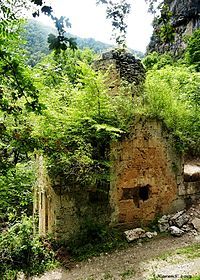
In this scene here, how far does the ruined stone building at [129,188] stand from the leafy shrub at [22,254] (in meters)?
0.68

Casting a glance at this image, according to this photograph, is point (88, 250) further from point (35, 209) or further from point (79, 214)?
point (35, 209)

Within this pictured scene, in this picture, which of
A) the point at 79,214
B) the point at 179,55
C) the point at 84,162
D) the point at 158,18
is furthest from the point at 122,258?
Result: the point at 179,55

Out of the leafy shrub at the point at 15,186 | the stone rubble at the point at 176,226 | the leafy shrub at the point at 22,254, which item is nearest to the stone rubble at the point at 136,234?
the stone rubble at the point at 176,226

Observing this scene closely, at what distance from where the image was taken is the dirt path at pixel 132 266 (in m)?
6.50

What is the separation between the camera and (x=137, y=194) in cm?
885

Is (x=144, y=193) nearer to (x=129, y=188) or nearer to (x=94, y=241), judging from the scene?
(x=129, y=188)

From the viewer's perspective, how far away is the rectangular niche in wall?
28.2 feet

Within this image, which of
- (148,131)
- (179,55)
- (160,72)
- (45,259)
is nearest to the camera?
(45,259)

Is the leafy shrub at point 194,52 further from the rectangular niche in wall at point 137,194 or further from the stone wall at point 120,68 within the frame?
the rectangular niche in wall at point 137,194

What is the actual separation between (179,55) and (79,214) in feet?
63.2

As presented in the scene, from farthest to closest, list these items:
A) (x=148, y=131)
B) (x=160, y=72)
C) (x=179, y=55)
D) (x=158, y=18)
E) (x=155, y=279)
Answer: (x=179, y=55)
(x=160, y=72)
(x=148, y=131)
(x=155, y=279)
(x=158, y=18)

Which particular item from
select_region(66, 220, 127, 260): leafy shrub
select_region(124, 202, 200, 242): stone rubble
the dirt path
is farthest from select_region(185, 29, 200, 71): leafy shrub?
the dirt path

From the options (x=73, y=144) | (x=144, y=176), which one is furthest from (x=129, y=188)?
(x=73, y=144)

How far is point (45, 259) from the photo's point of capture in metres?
7.23
